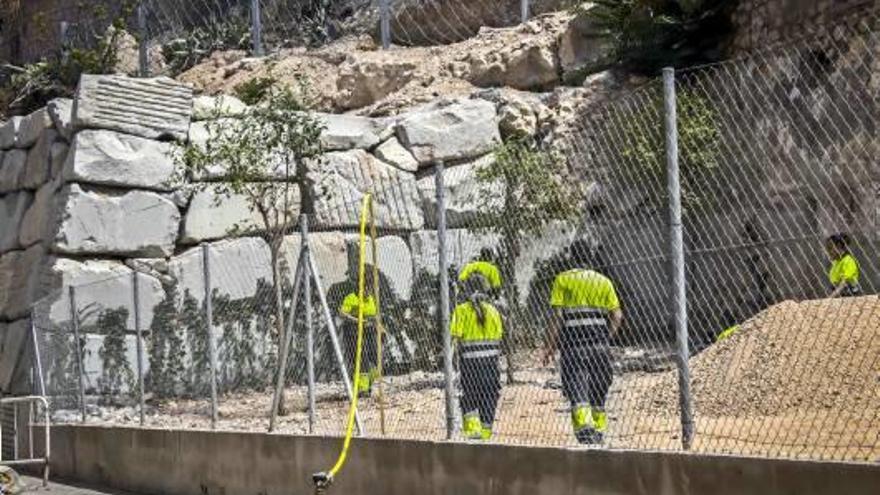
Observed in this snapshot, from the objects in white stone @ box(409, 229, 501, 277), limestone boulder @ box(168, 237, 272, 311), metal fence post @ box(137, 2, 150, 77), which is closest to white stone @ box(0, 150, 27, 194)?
metal fence post @ box(137, 2, 150, 77)

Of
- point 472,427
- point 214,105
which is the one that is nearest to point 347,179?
point 214,105

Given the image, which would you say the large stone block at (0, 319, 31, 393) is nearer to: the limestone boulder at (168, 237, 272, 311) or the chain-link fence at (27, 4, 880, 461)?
the limestone boulder at (168, 237, 272, 311)

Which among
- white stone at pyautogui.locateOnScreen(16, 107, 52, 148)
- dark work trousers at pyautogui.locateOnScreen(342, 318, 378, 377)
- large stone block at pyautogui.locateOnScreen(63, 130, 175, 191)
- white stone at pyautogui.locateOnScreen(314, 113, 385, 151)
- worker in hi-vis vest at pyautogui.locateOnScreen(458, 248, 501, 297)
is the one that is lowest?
dark work trousers at pyautogui.locateOnScreen(342, 318, 378, 377)

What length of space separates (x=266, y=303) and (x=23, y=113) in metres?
14.7

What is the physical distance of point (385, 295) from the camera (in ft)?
34.2

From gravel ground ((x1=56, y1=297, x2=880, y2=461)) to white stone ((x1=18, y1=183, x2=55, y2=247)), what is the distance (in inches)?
459

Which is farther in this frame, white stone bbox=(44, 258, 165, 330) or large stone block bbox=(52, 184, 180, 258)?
large stone block bbox=(52, 184, 180, 258)

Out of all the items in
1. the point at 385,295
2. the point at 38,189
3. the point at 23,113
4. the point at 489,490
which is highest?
the point at 23,113

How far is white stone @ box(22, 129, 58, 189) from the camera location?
20.8 metres

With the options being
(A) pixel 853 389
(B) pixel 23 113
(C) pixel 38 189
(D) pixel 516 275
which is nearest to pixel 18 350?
(C) pixel 38 189

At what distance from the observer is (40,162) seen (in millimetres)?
21078

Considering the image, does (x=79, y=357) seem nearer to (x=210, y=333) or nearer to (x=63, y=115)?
(x=210, y=333)

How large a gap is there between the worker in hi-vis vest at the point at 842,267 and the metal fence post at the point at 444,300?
2.91m

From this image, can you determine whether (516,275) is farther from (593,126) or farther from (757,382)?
(757,382)
